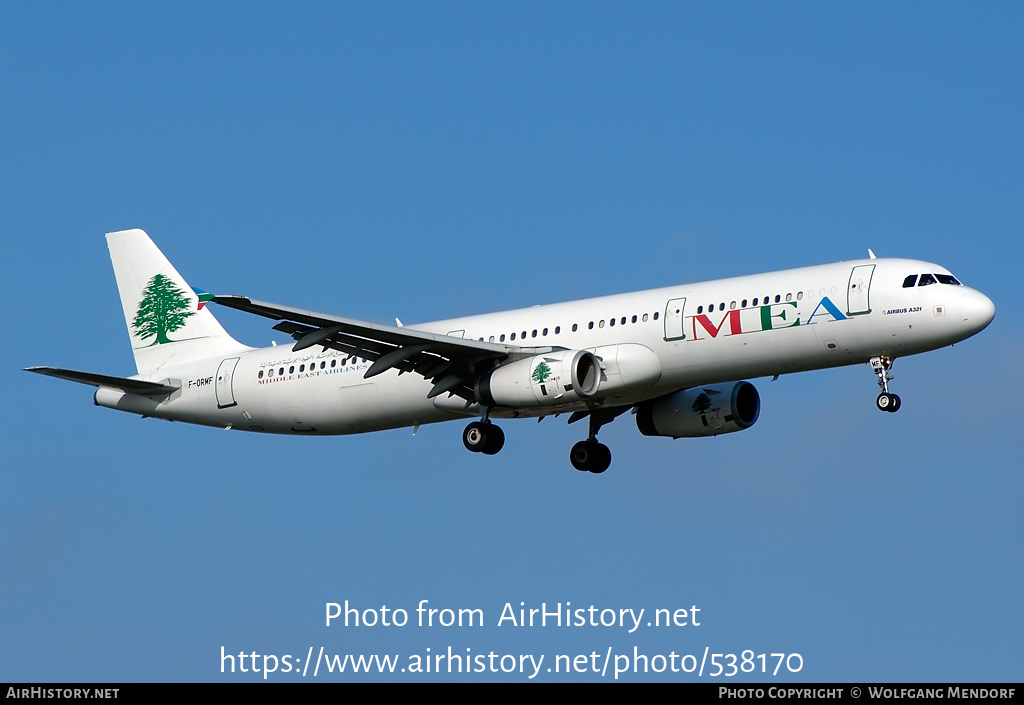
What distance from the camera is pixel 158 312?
55.1m

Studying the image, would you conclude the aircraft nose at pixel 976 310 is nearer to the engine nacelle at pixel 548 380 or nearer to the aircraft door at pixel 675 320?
the aircraft door at pixel 675 320

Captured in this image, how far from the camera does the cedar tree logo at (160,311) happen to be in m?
54.6

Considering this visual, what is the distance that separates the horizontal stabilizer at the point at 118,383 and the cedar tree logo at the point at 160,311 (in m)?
2.81

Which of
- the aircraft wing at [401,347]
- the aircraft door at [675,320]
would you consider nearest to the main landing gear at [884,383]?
the aircraft door at [675,320]

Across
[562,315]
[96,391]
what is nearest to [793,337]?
[562,315]

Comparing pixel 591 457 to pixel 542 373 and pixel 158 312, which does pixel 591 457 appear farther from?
pixel 158 312

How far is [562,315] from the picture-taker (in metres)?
46.6

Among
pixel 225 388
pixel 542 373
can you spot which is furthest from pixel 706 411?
pixel 225 388

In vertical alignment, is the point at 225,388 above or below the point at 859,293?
above

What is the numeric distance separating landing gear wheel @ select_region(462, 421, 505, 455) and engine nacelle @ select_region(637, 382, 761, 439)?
221 inches

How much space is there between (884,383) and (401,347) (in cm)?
1313
